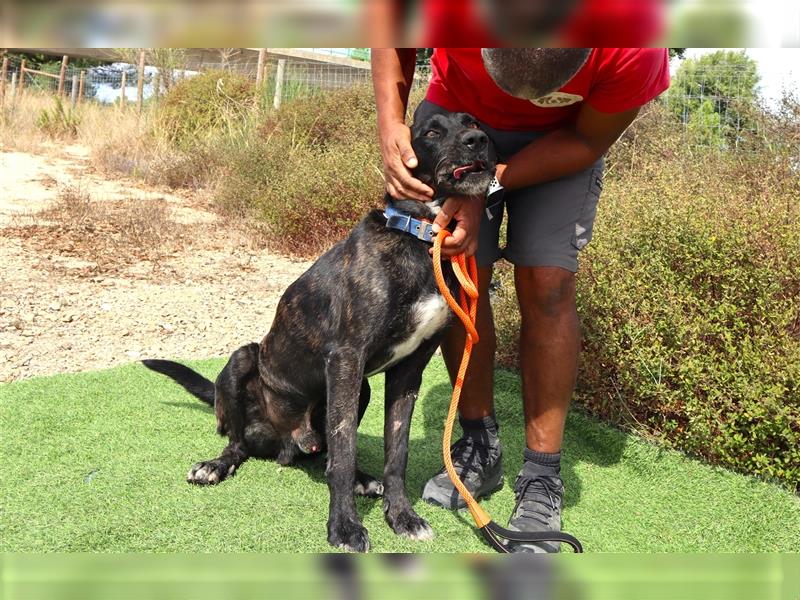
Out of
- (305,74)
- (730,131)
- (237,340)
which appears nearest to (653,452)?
(237,340)

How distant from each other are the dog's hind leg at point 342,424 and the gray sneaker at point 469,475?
21.0 inches

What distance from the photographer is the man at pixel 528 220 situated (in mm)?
2689

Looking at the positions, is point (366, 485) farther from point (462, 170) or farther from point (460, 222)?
point (462, 170)

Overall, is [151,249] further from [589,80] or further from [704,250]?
[589,80]

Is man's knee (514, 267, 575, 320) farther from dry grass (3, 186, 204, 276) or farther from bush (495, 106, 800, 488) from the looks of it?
dry grass (3, 186, 204, 276)

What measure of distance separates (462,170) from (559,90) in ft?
1.95

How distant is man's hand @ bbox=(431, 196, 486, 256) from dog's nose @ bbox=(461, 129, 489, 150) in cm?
21

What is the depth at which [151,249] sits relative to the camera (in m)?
7.83

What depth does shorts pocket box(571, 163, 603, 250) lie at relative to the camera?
2.97 m

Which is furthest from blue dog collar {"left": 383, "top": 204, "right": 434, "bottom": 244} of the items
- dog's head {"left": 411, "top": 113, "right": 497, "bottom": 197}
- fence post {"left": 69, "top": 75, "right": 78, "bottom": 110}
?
fence post {"left": 69, "top": 75, "right": 78, "bottom": 110}
